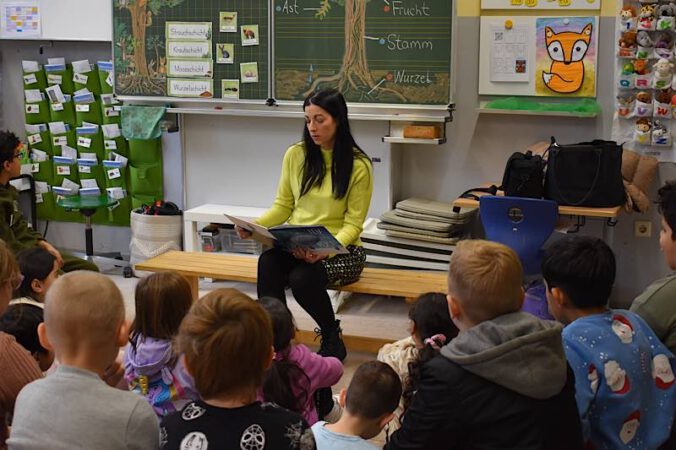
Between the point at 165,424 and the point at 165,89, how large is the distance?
3.94 meters

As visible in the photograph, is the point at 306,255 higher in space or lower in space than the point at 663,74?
lower

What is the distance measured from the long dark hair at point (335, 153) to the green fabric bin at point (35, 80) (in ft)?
8.81

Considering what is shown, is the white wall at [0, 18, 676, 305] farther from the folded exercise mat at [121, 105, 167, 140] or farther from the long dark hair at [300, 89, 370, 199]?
the long dark hair at [300, 89, 370, 199]

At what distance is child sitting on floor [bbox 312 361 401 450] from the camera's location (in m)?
2.10

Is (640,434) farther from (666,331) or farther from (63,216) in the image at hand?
(63,216)

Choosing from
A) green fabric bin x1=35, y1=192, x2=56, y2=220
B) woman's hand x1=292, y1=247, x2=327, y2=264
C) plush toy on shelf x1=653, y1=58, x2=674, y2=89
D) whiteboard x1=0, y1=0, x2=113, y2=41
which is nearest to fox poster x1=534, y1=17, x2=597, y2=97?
plush toy on shelf x1=653, y1=58, x2=674, y2=89

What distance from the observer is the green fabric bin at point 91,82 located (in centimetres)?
574

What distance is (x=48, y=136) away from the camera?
5922 millimetres

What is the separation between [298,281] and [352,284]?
277mm

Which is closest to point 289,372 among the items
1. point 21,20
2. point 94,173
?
point 94,173

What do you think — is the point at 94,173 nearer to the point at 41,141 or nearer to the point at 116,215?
the point at 116,215

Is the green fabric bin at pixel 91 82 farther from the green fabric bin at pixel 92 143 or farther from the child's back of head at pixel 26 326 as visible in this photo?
the child's back of head at pixel 26 326

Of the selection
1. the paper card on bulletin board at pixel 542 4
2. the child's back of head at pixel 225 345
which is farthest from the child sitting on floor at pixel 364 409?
the paper card on bulletin board at pixel 542 4

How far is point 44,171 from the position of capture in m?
5.96
